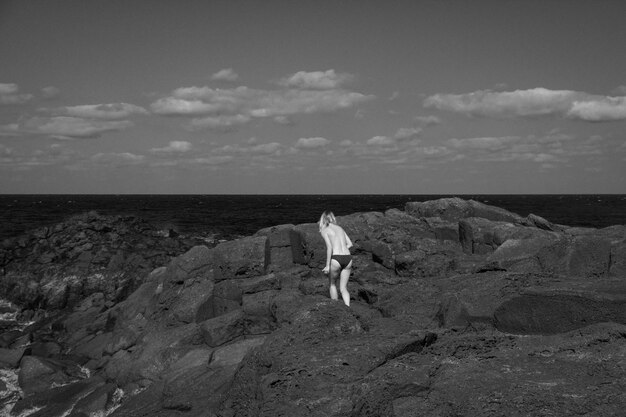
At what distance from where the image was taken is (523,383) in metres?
5.80

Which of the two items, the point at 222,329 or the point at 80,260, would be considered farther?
the point at 80,260

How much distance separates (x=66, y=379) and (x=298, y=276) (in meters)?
8.10

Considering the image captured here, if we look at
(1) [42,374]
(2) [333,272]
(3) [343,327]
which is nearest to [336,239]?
(2) [333,272]

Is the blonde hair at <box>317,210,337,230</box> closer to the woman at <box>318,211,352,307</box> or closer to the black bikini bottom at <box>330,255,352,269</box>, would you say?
the woman at <box>318,211,352,307</box>

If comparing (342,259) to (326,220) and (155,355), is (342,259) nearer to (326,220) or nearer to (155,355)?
(326,220)

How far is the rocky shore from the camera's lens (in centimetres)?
616

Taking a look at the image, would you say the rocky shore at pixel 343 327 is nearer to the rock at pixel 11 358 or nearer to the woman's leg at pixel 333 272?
the rock at pixel 11 358

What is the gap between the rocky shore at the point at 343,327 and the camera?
20.2ft

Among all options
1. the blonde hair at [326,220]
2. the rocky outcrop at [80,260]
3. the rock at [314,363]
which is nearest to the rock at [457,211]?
the blonde hair at [326,220]

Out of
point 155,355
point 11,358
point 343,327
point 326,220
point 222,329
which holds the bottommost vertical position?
point 11,358

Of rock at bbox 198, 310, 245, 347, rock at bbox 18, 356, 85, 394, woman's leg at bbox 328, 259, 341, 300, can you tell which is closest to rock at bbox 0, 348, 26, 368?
rock at bbox 18, 356, 85, 394

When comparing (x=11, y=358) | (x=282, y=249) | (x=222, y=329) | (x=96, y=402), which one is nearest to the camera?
(x=96, y=402)

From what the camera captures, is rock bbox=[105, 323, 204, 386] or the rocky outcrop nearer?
rock bbox=[105, 323, 204, 386]

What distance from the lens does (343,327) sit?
26.9 ft
